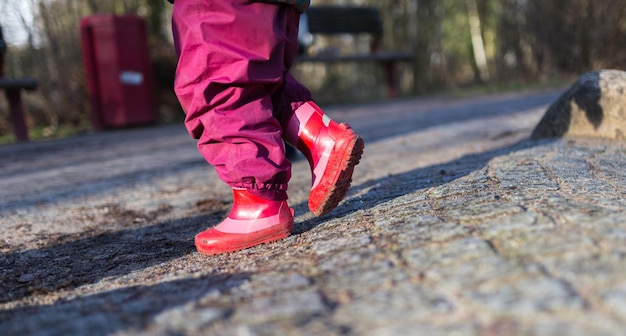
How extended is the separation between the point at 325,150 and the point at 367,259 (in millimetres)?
531

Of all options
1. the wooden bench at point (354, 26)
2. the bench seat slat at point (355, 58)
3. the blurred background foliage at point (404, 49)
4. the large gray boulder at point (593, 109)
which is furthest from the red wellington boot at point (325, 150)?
the wooden bench at point (354, 26)

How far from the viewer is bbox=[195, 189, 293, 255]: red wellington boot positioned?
1.66 m

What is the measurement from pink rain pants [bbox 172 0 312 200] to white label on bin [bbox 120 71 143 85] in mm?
5990

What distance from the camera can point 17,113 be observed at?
20.7ft

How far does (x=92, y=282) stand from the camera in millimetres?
1525

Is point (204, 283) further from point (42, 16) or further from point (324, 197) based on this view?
point (42, 16)

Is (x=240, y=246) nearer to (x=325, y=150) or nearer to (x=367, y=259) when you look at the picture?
(x=325, y=150)

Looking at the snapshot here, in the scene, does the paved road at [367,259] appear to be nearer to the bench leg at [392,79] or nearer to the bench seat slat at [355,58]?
the bench seat slat at [355,58]

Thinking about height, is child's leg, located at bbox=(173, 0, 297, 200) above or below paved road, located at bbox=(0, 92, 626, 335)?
above

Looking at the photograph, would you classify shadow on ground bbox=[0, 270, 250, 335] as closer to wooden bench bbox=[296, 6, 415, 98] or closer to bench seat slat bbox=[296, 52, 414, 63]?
bench seat slat bbox=[296, 52, 414, 63]

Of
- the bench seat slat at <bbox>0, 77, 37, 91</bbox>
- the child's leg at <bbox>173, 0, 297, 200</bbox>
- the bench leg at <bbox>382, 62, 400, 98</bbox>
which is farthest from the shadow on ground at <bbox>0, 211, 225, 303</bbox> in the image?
the bench leg at <bbox>382, 62, 400, 98</bbox>

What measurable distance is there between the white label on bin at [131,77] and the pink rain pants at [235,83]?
5.99m

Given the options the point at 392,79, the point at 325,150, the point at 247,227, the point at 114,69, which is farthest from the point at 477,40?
the point at 247,227

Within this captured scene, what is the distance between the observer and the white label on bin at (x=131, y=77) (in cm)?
732
